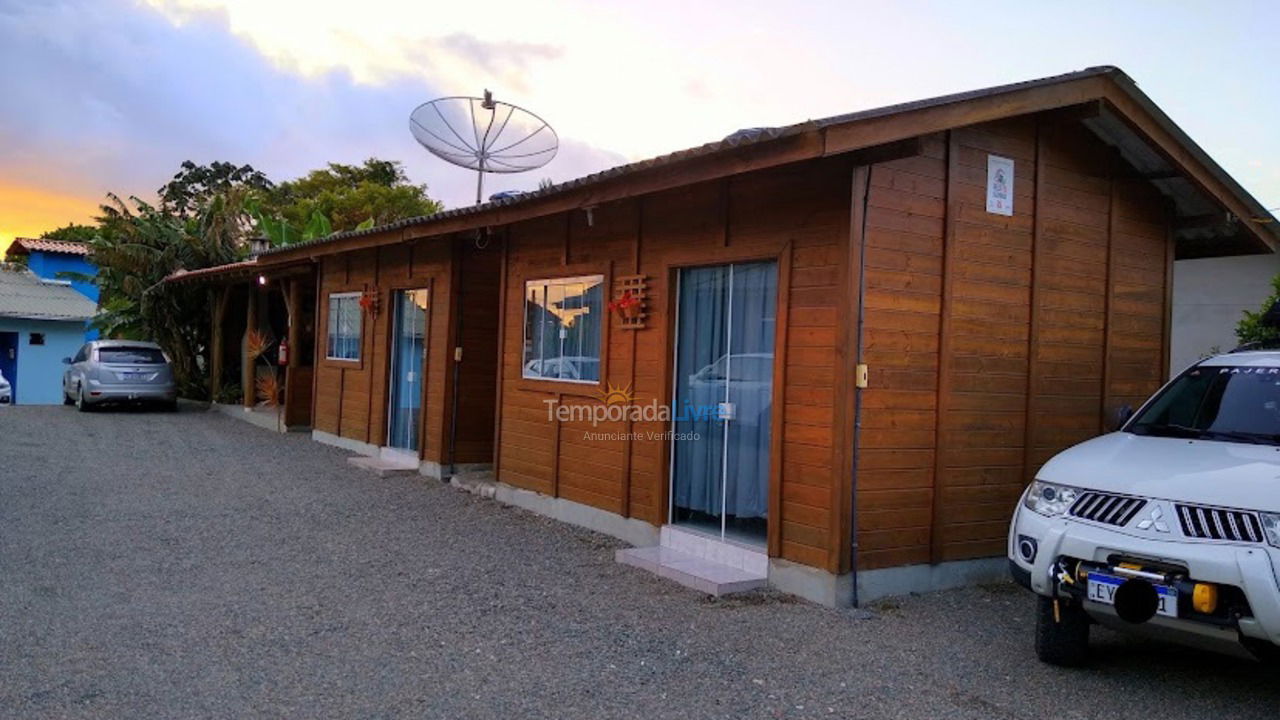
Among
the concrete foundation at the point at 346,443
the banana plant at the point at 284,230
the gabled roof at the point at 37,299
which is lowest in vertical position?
the concrete foundation at the point at 346,443

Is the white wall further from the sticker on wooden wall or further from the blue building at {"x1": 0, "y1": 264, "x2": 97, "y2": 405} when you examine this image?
the blue building at {"x1": 0, "y1": 264, "x2": 97, "y2": 405}

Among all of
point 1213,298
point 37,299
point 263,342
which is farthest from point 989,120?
point 37,299

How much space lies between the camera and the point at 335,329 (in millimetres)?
14039

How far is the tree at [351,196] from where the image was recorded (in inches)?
1258

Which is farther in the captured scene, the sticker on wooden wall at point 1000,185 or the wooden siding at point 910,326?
the sticker on wooden wall at point 1000,185

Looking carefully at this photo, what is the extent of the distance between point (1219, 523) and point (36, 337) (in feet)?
105

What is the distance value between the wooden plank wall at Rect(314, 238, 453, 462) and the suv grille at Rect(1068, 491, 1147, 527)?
7.90 m

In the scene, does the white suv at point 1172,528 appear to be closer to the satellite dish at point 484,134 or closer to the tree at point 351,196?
the satellite dish at point 484,134

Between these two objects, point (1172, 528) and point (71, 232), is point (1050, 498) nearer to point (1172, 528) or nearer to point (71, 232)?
point (1172, 528)

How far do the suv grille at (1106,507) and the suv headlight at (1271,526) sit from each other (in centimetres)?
47

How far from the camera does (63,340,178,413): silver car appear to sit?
1722 centimetres

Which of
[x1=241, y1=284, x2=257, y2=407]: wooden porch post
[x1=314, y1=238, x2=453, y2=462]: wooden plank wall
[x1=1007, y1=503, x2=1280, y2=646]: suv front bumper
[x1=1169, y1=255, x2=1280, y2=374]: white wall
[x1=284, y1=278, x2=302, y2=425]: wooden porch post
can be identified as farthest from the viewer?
[x1=241, y1=284, x2=257, y2=407]: wooden porch post

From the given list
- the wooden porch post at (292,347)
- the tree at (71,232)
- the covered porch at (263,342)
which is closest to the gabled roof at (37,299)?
the covered porch at (263,342)

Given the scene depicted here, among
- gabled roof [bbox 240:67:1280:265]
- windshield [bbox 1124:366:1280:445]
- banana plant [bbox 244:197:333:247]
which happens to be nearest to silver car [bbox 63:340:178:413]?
banana plant [bbox 244:197:333:247]
